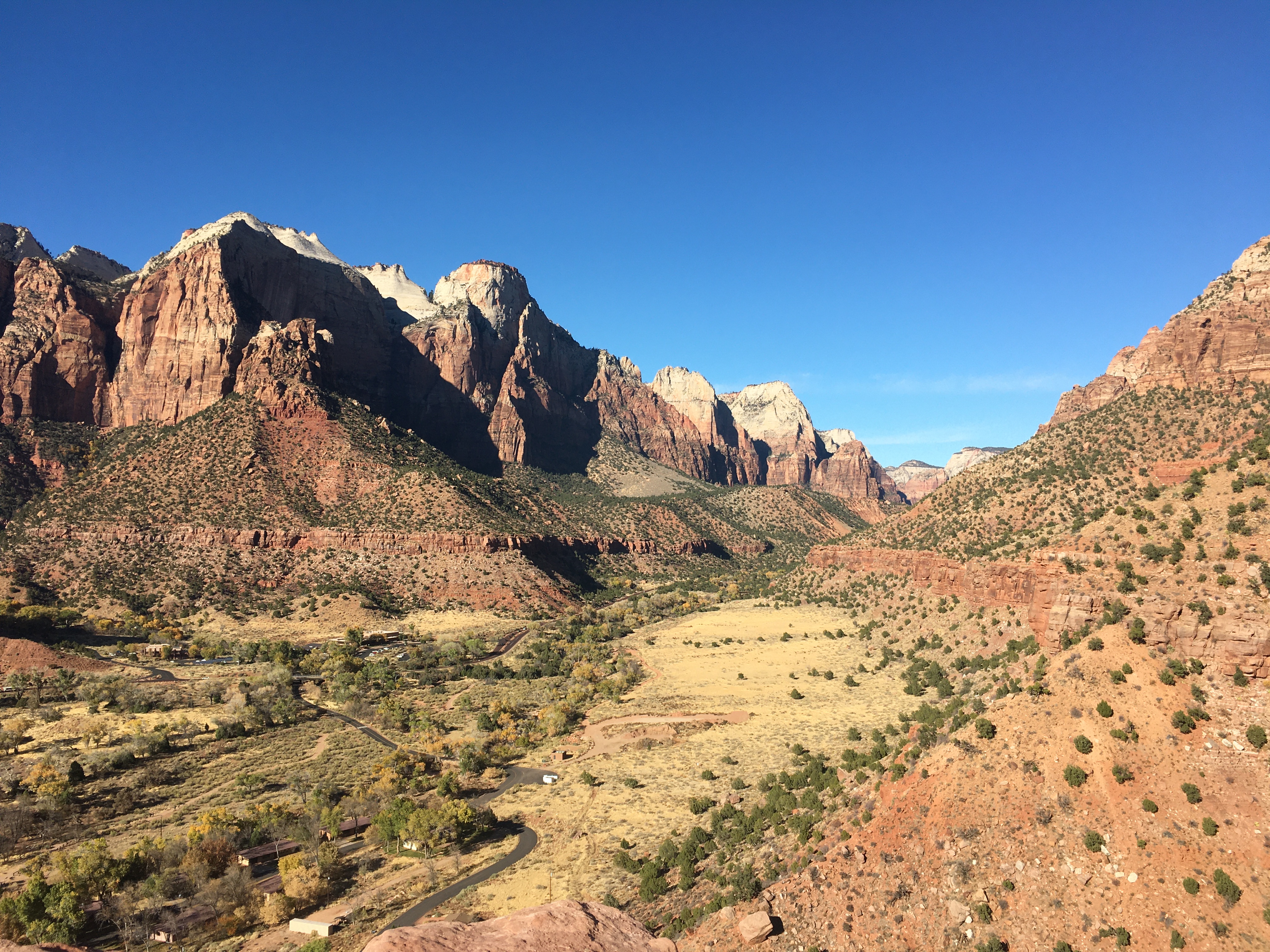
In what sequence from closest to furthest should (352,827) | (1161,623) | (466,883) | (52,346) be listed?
(1161,623), (466,883), (352,827), (52,346)

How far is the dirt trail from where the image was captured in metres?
43.6

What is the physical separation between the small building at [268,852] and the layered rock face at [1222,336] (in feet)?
271

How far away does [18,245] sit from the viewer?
13575cm

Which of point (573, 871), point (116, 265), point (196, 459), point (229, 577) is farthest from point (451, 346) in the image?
point (573, 871)

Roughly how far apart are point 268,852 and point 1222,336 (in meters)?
87.0

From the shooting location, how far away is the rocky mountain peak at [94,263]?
14328 cm

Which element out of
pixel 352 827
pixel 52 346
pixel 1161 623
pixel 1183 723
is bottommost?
pixel 352 827

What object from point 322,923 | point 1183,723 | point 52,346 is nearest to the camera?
point 1183,723

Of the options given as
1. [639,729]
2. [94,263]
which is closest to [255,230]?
[94,263]

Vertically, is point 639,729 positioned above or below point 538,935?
below

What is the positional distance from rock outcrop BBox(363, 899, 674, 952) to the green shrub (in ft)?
44.6

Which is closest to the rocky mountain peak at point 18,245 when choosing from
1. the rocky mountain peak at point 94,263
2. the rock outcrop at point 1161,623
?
the rocky mountain peak at point 94,263

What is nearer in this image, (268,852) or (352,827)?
(268,852)

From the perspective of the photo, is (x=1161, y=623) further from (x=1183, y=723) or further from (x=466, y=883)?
(x=466, y=883)
